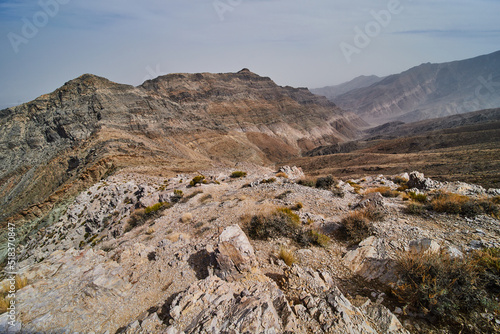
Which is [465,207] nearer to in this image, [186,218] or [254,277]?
[254,277]

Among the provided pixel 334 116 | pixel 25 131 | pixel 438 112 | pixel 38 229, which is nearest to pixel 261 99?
pixel 334 116

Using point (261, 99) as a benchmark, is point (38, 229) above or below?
below

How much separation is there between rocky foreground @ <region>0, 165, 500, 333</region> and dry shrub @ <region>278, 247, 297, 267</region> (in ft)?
0.12

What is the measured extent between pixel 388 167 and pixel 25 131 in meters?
76.7

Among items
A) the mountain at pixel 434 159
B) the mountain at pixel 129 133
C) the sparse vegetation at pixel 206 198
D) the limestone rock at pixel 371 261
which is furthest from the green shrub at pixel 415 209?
the mountain at pixel 129 133

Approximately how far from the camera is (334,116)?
443 feet

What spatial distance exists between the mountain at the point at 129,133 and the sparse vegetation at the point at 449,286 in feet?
96.3

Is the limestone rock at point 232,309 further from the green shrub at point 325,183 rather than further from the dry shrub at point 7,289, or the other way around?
the green shrub at point 325,183

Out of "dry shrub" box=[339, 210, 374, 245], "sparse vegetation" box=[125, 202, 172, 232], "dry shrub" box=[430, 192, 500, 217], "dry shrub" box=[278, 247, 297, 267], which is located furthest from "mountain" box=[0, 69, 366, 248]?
"dry shrub" box=[430, 192, 500, 217]

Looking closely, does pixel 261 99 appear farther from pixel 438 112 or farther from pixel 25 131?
pixel 438 112

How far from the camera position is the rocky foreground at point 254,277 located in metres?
4.07

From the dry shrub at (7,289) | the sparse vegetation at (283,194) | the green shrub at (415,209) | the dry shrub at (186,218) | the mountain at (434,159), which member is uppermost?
the dry shrub at (7,289)

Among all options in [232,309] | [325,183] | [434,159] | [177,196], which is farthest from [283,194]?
[434,159]

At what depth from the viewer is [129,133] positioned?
45.6m
